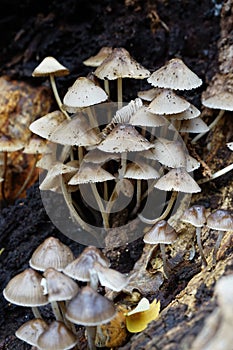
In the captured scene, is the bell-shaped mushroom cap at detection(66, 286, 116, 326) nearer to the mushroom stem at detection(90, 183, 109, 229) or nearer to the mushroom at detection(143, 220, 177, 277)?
the mushroom at detection(143, 220, 177, 277)

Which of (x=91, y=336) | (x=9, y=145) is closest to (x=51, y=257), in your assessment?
(x=91, y=336)

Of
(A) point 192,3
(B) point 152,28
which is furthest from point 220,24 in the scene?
(B) point 152,28

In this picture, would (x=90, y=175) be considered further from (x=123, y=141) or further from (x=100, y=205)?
(x=100, y=205)

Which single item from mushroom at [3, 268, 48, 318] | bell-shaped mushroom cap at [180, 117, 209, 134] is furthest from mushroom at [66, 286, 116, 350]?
bell-shaped mushroom cap at [180, 117, 209, 134]

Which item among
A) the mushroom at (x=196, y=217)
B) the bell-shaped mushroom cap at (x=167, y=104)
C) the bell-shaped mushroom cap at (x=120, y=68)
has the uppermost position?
the bell-shaped mushroom cap at (x=120, y=68)

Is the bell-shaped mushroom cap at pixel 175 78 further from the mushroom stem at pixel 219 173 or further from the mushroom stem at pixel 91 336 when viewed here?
the mushroom stem at pixel 91 336

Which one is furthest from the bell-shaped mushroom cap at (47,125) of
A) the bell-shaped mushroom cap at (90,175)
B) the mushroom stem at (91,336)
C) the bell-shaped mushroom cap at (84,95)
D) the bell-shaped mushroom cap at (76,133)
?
the mushroom stem at (91,336)
